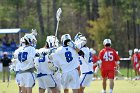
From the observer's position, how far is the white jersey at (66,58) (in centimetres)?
1780

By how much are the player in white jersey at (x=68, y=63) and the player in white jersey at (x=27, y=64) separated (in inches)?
36.3

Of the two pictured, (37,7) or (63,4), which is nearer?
(37,7)

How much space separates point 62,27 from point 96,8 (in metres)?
10.5

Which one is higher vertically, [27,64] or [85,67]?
[27,64]

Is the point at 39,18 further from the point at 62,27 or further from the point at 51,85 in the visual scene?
the point at 51,85

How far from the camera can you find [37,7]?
2756 inches

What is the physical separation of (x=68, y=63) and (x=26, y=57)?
1.47 m

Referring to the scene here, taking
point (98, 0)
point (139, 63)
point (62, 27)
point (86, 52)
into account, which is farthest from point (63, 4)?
point (86, 52)

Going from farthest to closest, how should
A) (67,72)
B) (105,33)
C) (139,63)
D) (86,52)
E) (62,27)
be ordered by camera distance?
1. (62,27)
2. (105,33)
3. (139,63)
4. (86,52)
5. (67,72)

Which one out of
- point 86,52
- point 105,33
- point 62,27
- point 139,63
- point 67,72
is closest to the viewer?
point 67,72

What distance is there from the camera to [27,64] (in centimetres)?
1856

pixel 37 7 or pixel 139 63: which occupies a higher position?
pixel 37 7

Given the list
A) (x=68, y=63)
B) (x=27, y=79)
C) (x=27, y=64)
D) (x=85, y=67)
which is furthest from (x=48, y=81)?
(x=85, y=67)

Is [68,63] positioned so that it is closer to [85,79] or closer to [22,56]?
[22,56]
